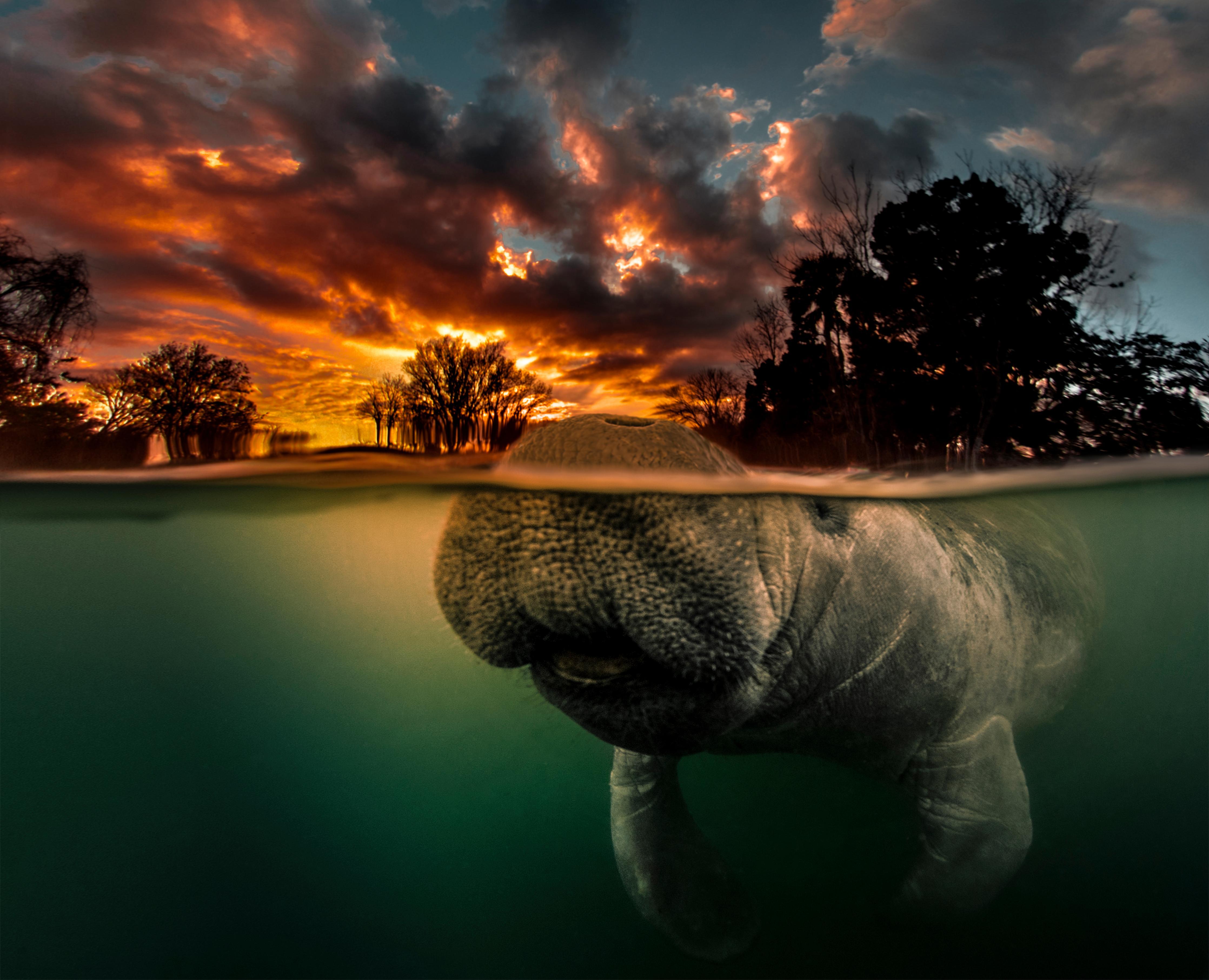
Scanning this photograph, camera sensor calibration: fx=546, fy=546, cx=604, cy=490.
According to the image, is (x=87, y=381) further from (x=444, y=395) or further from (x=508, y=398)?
(x=508, y=398)

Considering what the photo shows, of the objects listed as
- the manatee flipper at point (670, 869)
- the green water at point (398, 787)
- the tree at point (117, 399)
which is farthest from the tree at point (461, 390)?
the manatee flipper at point (670, 869)

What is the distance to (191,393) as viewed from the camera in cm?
352

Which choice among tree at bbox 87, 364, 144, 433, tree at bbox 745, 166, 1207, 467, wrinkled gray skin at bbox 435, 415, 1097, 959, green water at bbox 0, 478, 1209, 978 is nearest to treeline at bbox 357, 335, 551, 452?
green water at bbox 0, 478, 1209, 978

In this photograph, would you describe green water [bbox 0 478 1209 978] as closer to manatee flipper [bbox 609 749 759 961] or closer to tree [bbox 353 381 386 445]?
manatee flipper [bbox 609 749 759 961]

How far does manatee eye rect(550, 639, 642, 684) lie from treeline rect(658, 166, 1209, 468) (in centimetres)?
279

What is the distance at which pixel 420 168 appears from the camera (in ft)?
11.8

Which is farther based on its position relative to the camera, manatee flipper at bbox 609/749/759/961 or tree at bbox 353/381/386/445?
tree at bbox 353/381/386/445

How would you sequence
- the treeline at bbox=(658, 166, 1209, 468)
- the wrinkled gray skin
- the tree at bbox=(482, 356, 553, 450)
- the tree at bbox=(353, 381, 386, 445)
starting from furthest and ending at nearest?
1. the treeline at bbox=(658, 166, 1209, 468)
2. the tree at bbox=(353, 381, 386, 445)
3. the tree at bbox=(482, 356, 553, 450)
4. the wrinkled gray skin

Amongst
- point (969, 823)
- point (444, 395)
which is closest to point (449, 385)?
point (444, 395)

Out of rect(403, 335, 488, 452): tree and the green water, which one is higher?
rect(403, 335, 488, 452): tree

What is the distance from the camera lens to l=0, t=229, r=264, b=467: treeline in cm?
345


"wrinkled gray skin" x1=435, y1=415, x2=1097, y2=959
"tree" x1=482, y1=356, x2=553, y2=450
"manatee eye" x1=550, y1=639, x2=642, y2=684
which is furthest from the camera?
"tree" x1=482, y1=356, x2=553, y2=450

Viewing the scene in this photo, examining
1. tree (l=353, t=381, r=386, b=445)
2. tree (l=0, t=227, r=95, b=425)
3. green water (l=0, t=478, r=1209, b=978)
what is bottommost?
green water (l=0, t=478, r=1209, b=978)

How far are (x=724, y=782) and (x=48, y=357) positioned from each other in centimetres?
676
